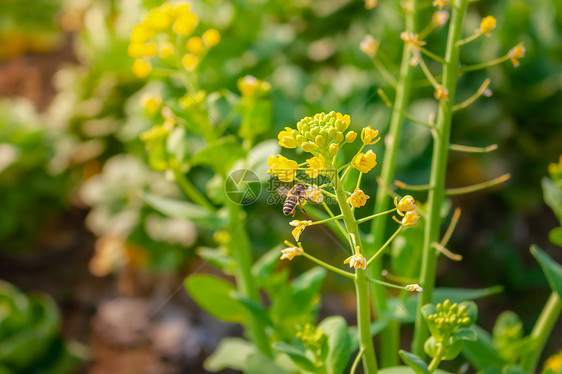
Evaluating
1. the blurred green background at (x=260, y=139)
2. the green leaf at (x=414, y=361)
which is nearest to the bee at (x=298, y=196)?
the green leaf at (x=414, y=361)

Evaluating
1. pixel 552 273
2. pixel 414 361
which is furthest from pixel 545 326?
pixel 414 361

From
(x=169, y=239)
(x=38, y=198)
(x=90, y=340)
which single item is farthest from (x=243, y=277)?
(x=38, y=198)

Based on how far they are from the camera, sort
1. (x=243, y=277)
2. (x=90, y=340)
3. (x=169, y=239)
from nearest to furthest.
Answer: (x=243, y=277) < (x=169, y=239) < (x=90, y=340)

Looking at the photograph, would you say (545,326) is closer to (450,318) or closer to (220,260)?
(450,318)

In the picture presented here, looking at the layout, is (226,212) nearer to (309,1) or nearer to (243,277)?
(243,277)

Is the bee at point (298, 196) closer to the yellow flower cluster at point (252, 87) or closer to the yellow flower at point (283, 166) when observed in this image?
the yellow flower at point (283, 166)

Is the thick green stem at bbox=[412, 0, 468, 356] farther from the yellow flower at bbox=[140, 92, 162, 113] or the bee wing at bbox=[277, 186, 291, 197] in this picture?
the yellow flower at bbox=[140, 92, 162, 113]
